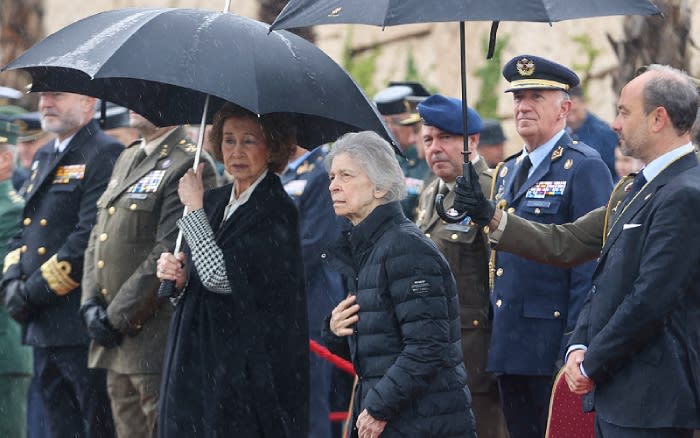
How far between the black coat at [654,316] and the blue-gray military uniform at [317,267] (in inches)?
131

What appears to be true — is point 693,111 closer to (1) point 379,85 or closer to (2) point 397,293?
(2) point 397,293

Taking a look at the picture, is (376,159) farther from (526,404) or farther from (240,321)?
(526,404)

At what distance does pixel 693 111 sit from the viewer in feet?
16.4

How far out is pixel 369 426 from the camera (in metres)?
5.07

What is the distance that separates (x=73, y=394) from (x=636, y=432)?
3979 millimetres

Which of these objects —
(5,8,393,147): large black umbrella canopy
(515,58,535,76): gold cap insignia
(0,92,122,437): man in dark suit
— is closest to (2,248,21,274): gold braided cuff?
(0,92,122,437): man in dark suit

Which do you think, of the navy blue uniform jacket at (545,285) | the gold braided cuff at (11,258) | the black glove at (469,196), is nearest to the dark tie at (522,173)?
the navy blue uniform jacket at (545,285)

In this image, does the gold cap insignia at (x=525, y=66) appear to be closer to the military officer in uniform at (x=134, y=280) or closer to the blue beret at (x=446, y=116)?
the blue beret at (x=446, y=116)

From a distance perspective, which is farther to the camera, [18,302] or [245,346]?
[18,302]

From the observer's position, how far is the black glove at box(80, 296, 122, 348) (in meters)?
6.87

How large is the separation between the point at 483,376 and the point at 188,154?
199 cm

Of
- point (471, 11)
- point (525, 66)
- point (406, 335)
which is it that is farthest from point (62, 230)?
point (471, 11)

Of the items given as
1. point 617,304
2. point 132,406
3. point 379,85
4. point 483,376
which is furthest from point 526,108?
point 379,85

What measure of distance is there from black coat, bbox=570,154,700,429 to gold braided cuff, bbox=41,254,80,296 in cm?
361
